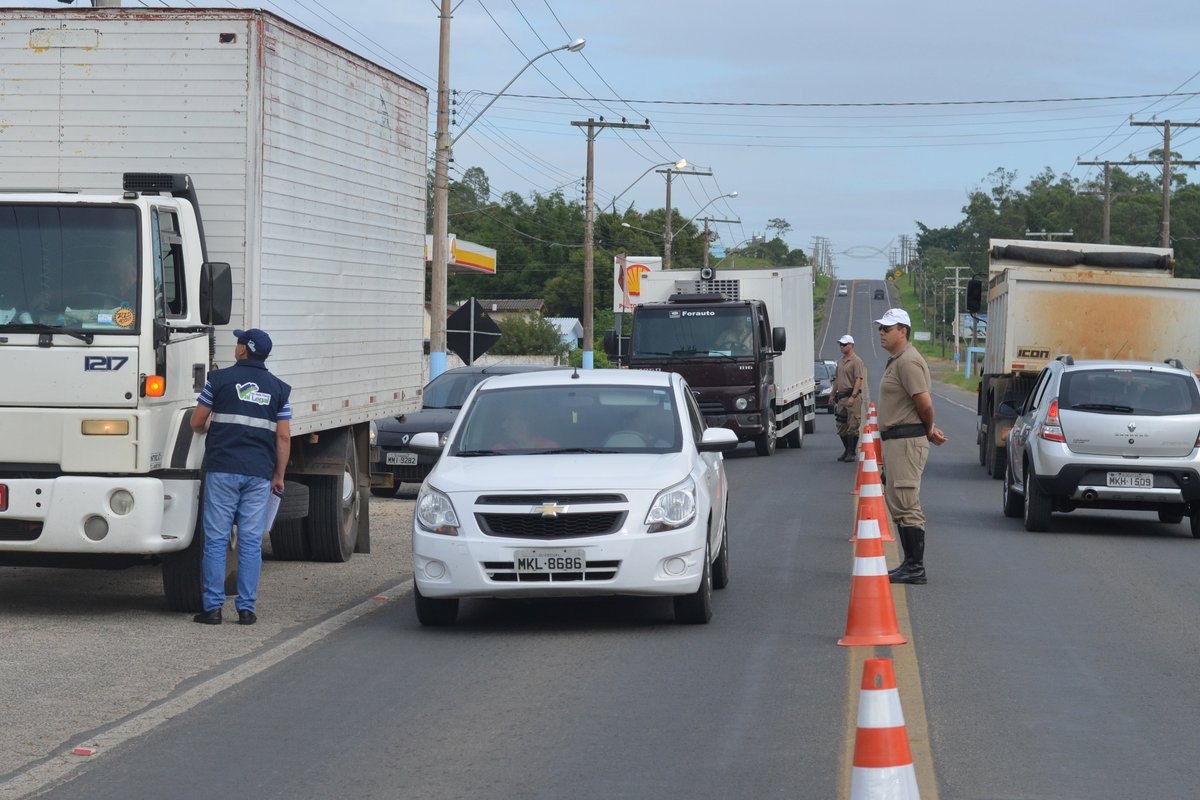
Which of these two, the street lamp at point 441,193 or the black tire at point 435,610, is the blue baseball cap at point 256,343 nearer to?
the black tire at point 435,610

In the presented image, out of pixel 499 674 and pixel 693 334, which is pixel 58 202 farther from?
pixel 693 334

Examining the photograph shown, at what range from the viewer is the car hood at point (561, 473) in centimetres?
974

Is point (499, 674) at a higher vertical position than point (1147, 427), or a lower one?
lower

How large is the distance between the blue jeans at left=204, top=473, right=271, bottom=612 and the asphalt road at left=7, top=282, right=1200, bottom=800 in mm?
297

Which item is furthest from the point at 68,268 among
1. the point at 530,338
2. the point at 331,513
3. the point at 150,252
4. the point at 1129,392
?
the point at 530,338

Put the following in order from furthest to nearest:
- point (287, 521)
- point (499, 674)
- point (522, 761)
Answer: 1. point (287, 521)
2. point (499, 674)
3. point (522, 761)

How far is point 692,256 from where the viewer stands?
101 meters

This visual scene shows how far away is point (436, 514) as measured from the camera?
9883mm

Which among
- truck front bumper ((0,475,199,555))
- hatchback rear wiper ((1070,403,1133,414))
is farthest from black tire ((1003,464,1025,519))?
truck front bumper ((0,475,199,555))

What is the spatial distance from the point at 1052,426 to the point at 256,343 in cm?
879

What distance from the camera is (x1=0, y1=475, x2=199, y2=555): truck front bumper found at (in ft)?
33.0

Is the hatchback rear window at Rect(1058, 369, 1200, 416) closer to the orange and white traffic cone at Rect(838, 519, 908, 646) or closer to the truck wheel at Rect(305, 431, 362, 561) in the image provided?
the truck wheel at Rect(305, 431, 362, 561)

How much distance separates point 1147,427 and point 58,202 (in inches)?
407

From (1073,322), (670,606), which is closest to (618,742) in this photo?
(670,606)
